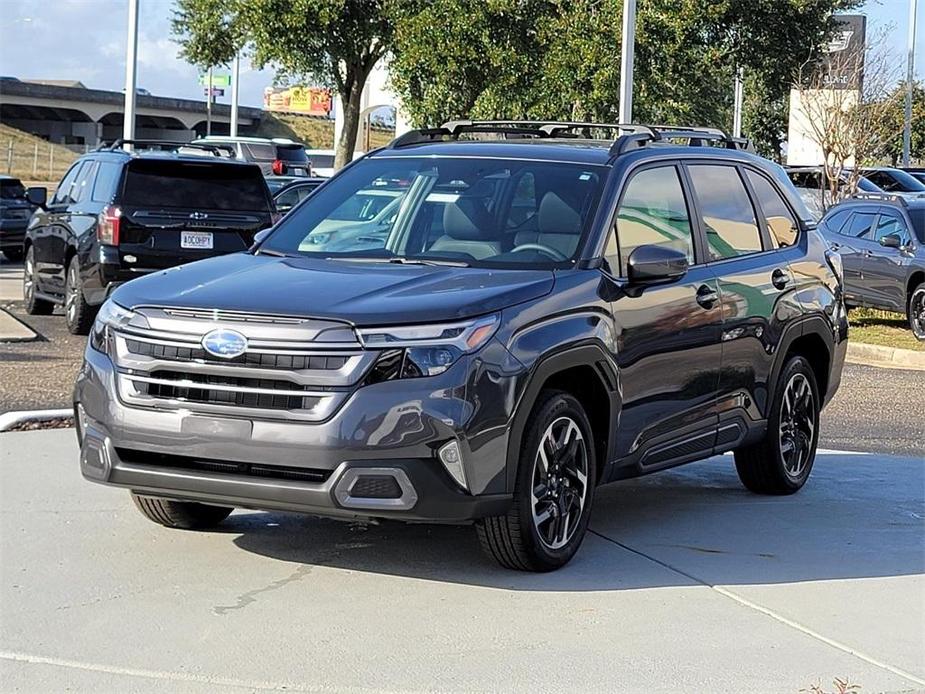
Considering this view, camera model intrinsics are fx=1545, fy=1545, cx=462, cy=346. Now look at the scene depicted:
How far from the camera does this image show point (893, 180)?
106 feet

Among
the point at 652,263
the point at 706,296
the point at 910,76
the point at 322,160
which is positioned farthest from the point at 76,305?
the point at 322,160

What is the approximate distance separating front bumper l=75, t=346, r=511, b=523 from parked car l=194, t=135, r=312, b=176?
31.1 meters

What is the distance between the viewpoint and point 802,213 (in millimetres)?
8883

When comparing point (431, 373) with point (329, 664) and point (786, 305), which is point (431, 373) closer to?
point (329, 664)

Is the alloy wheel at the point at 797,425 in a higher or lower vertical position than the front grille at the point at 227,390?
lower

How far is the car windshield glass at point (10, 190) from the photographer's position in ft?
88.5

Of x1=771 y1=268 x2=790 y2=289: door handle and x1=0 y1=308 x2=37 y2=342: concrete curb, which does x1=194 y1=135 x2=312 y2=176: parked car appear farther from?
x1=771 y1=268 x2=790 y2=289: door handle

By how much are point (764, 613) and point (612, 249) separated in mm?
1808

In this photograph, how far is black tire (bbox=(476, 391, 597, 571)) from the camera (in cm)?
611

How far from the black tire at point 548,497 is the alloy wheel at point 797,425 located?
6.93ft

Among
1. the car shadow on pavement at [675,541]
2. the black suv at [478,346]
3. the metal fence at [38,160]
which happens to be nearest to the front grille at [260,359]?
the black suv at [478,346]

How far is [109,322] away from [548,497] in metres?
1.92

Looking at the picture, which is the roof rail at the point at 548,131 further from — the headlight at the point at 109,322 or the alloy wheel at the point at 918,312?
the alloy wheel at the point at 918,312

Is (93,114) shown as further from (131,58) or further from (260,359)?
(260,359)
